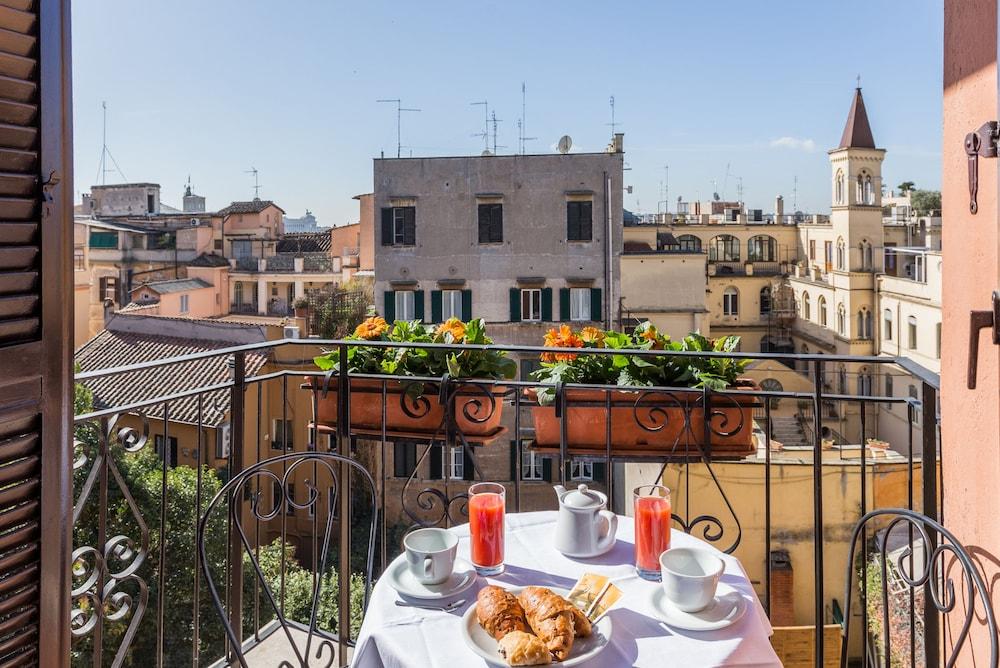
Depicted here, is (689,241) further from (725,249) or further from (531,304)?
(531,304)

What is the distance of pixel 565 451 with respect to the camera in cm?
292

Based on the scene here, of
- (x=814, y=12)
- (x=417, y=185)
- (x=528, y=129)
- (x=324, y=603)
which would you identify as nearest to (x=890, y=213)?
(x=814, y=12)

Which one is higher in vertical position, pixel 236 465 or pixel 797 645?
pixel 236 465

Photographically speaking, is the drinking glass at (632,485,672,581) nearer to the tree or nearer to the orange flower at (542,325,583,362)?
the orange flower at (542,325,583,362)

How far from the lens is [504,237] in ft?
63.7

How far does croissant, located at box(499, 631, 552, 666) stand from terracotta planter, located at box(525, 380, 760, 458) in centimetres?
152

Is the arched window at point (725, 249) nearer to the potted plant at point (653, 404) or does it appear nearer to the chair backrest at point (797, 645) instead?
the chair backrest at point (797, 645)

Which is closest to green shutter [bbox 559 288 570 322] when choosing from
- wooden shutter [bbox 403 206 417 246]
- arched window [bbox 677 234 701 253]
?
wooden shutter [bbox 403 206 417 246]

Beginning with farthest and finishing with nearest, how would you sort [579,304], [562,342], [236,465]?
[579,304] → [562,342] → [236,465]

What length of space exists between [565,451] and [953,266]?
1.44 meters

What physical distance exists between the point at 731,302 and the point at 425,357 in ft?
121

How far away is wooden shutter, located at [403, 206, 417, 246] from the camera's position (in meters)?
19.4

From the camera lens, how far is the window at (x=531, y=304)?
1948 centimetres

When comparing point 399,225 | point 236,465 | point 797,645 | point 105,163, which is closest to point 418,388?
point 236,465
